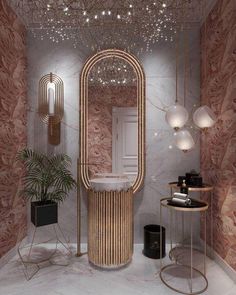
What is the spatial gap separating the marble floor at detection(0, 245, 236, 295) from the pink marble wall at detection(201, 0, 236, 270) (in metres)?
0.23

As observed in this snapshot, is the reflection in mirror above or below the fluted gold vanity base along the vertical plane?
above

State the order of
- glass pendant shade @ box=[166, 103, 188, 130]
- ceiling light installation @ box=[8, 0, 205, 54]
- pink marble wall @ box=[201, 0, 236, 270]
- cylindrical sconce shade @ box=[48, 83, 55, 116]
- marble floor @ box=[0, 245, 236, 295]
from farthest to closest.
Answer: cylindrical sconce shade @ box=[48, 83, 55, 116], ceiling light installation @ box=[8, 0, 205, 54], glass pendant shade @ box=[166, 103, 188, 130], pink marble wall @ box=[201, 0, 236, 270], marble floor @ box=[0, 245, 236, 295]

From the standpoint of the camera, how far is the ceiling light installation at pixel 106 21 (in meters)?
2.03

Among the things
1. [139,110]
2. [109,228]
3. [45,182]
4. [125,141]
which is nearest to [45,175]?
[45,182]

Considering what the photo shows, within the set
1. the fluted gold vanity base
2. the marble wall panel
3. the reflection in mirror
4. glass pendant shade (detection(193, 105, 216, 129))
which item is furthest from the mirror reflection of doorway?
glass pendant shade (detection(193, 105, 216, 129))

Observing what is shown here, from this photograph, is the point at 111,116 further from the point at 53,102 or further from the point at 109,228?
the point at 109,228

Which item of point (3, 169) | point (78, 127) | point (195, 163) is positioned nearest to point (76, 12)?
point (78, 127)

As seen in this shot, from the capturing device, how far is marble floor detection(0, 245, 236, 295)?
Answer: 163 centimetres

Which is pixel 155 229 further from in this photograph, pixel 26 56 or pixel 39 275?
pixel 26 56

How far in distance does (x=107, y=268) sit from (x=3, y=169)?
4.30 ft

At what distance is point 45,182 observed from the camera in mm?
2043

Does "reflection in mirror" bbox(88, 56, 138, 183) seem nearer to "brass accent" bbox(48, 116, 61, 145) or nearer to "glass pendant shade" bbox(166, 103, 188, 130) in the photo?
"brass accent" bbox(48, 116, 61, 145)

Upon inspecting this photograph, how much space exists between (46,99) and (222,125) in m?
1.83

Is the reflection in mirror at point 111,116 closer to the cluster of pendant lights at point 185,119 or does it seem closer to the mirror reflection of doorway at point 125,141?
the mirror reflection of doorway at point 125,141
